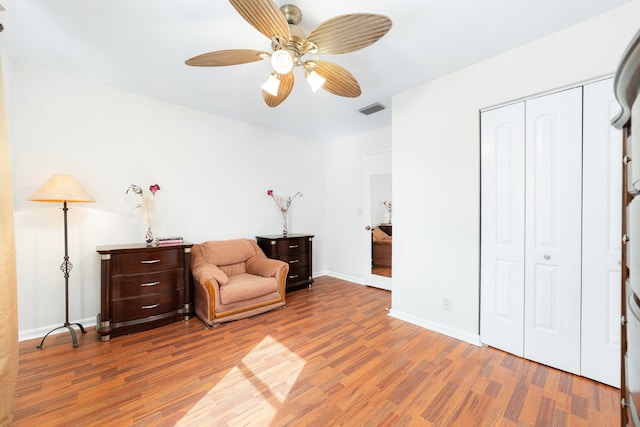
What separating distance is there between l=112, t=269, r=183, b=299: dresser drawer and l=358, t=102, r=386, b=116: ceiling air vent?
3.03 meters

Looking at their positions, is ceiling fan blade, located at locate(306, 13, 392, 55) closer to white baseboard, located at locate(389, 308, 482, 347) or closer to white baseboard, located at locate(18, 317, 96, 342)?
white baseboard, located at locate(389, 308, 482, 347)

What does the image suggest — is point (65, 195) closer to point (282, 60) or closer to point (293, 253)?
point (282, 60)

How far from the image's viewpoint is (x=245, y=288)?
2.90 meters

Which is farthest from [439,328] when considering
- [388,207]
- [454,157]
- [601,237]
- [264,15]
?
[264,15]

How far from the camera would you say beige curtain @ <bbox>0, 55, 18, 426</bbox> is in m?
1.32

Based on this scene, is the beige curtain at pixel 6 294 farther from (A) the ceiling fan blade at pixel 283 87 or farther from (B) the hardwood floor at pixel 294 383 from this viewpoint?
(A) the ceiling fan blade at pixel 283 87

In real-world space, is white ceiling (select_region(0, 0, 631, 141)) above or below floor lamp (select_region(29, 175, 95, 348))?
above

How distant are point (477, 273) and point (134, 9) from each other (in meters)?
3.45

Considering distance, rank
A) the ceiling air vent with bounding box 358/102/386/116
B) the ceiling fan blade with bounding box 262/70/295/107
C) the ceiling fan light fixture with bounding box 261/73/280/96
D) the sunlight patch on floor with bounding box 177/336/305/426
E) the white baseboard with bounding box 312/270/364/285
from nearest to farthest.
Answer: the sunlight patch on floor with bounding box 177/336/305/426
the ceiling fan light fixture with bounding box 261/73/280/96
the ceiling fan blade with bounding box 262/70/295/107
the ceiling air vent with bounding box 358/102/386/116
the white baseboard with bounding box 312/270/364/285

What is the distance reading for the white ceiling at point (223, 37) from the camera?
1.72 metres

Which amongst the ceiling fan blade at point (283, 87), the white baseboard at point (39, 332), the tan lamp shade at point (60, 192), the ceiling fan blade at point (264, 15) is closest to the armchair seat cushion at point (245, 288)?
the white baseboard at point (39, 332)

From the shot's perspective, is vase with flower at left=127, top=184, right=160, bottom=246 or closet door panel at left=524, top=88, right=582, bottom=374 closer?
closet door panel at left=524, top=88, right=582, bottom=374

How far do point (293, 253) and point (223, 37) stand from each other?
115 inches

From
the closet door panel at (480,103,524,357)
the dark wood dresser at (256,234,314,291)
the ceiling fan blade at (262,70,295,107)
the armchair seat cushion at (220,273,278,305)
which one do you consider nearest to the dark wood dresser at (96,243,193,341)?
the armchair seat cushion at (220,273,278,305)
